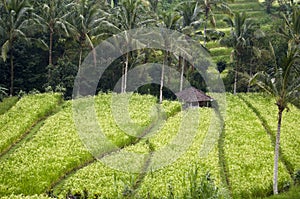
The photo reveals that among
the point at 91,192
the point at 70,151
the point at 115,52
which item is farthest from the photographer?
the point at 115,52

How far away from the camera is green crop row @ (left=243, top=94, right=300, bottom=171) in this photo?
20944mm

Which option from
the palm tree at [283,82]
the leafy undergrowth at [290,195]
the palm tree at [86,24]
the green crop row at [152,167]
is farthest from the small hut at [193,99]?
the leafy undergrowth at [290,195]

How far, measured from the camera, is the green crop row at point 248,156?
17.2 m

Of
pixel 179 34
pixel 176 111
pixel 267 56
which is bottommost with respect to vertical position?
pixel 176 111

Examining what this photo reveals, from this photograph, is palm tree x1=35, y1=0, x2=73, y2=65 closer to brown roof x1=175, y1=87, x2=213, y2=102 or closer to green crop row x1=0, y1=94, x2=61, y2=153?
green crop row x1=0, y1=94, x2=61, y2=153

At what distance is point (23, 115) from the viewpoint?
2409cm

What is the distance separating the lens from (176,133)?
23000mm

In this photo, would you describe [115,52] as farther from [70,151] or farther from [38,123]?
[70,151]

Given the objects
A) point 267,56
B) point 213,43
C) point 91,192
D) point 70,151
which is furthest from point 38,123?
point 213,43

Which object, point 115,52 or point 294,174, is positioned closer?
point 294,174

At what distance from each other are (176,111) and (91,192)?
41.9 ft

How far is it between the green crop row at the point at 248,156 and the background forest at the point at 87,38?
19.5 ft

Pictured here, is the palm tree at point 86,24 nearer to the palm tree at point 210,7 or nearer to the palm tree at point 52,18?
the palm tree at point 52,18

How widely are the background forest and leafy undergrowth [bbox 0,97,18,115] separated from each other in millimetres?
773
